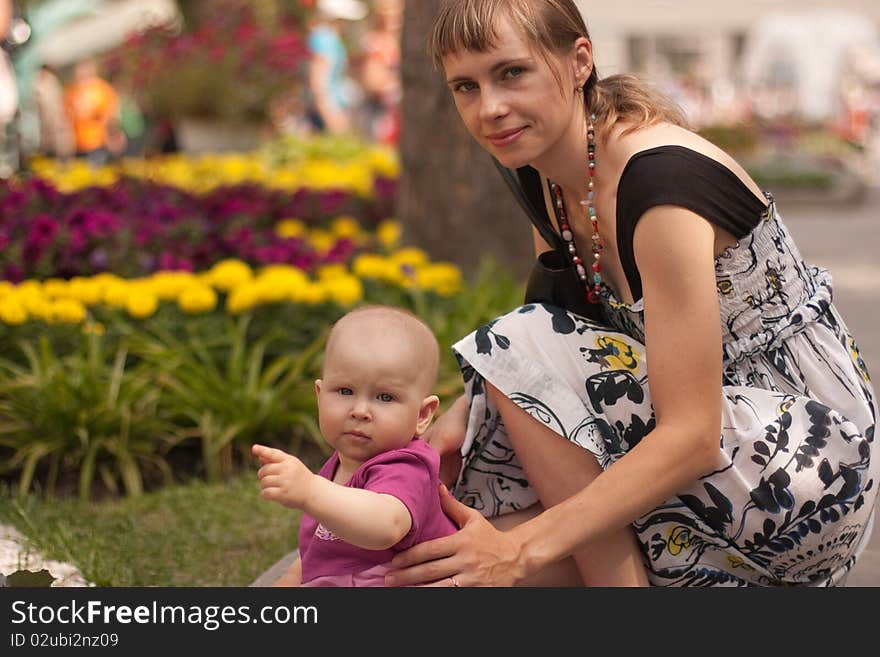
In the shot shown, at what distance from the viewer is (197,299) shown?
174 inches

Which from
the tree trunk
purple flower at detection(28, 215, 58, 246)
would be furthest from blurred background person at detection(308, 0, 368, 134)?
purple flower at detection(28, 215, 58, 246)

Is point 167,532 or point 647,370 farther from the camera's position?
point 167,532

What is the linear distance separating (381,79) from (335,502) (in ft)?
39.2

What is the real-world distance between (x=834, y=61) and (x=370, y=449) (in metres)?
24.0

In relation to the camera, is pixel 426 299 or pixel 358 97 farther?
pixel 358 97

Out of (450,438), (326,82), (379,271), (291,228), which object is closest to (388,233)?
(291,228)

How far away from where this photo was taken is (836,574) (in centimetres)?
258

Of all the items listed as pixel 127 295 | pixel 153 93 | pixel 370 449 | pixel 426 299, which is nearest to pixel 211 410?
pixel 127 295

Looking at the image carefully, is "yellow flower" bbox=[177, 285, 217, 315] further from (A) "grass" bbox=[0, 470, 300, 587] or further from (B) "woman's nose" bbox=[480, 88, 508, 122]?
(B) "woman's nose" bbox=[480, 88, 508, 122]

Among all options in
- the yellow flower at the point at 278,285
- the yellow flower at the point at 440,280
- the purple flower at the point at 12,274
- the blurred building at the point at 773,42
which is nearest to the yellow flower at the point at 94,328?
the purple flower at the point at 12,274

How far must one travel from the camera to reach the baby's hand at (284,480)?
7.03 ft

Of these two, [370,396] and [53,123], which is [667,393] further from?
[53,123]

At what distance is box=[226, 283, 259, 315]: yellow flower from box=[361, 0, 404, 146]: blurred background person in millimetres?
9033

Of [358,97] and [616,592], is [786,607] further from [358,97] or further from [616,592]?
[358,97]
